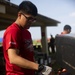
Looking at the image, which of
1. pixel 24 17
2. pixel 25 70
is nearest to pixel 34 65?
pixel 25 70

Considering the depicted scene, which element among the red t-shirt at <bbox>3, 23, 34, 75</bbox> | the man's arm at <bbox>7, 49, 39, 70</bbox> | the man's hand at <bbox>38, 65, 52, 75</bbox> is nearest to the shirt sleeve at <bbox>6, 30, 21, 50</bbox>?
the red t-shirt at <bbox>3, 23, 34, 75</bbox>

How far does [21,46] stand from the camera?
298 cm

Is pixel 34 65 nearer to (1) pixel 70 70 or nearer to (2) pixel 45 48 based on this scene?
(1) pixel 70 70

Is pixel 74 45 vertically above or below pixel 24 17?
below

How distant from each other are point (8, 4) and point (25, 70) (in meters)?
8.26

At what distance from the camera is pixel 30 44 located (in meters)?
3.16

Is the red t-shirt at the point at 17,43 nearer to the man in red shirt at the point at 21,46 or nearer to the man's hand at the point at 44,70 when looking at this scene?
the man in red shirt at the point at 21,46

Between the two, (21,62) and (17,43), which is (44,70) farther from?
(17,43)

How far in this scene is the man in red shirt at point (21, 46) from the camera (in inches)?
108

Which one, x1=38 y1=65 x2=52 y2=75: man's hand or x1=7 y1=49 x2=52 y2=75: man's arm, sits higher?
x1=7 y1=49 x2=52 y2=75: man's arm

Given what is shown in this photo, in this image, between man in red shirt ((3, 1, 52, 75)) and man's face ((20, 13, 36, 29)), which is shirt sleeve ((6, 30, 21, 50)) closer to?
man in red shirt ((3, 1, 52, 75))

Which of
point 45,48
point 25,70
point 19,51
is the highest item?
point 19,51

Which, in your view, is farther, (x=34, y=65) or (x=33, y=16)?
(x=33, y=16)

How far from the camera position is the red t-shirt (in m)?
2.87
